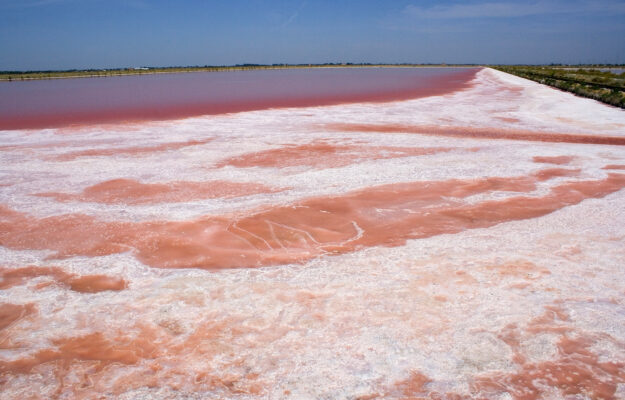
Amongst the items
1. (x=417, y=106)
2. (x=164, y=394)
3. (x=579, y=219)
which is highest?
(x=417, y=106)

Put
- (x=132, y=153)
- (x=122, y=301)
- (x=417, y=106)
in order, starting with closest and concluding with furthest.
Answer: (x=122, y=301), (x=132, y=153), (x=417, y=106)

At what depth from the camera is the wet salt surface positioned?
11.1 ft

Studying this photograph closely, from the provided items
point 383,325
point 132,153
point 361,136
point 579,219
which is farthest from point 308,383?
point 361,136

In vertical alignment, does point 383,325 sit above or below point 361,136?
below

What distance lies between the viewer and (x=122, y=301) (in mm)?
4383

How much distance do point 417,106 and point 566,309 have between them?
1804 cm

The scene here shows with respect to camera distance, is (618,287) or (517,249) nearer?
(618,287)

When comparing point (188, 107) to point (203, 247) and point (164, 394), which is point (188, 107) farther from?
point (164, 394)

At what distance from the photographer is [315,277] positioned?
4.81 metres

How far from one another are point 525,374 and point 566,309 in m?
1.12

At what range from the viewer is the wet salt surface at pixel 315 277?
11.1ft

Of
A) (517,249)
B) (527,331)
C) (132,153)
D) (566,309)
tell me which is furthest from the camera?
(132,153)

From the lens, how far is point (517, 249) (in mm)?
5367

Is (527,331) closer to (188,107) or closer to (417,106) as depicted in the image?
(417,106)
